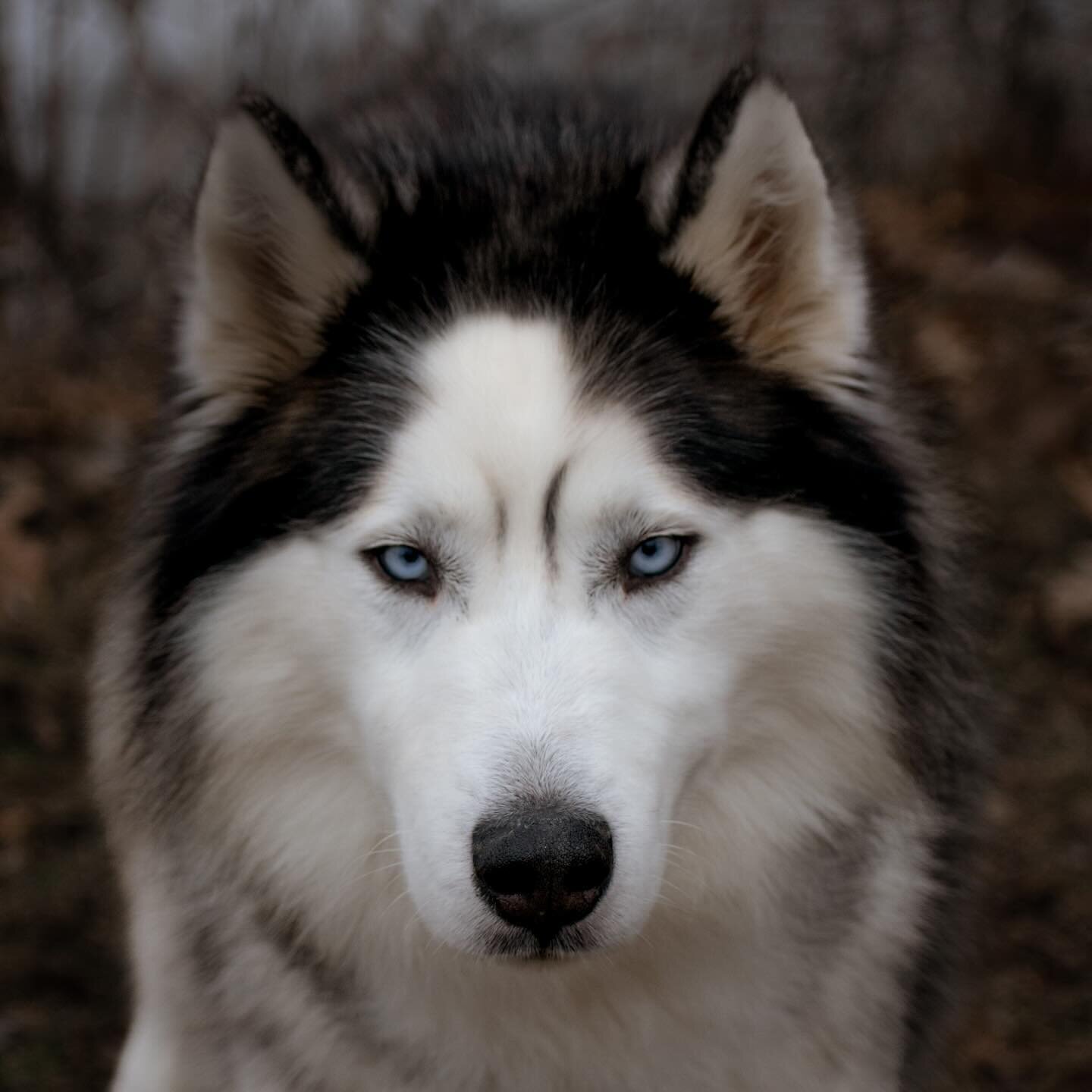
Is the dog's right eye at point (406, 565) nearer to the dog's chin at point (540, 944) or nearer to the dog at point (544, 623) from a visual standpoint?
the dog at point (544, 623)

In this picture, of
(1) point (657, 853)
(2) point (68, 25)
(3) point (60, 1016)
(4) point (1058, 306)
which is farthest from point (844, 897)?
(2) point (68, 25)

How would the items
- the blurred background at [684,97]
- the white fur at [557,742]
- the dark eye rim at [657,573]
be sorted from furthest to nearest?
the blurred background at [684,97]
the dark eye rim at [657,573]
the white fur at [557,742]

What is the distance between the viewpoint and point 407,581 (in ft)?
7.30

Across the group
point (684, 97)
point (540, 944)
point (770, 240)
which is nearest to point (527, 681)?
point (540, 944)

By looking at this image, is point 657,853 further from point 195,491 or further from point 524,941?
point 195,491

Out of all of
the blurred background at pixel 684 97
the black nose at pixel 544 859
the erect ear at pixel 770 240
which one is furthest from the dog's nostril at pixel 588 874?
the blurred background at pixel 684 97

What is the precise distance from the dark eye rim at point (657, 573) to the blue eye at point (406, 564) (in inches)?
11.8

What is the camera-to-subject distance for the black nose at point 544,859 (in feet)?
6.43

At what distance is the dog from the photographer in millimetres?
2115

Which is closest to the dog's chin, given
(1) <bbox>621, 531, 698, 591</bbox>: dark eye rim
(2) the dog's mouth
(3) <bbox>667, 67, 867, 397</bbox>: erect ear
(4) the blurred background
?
(2) the dog's mouth

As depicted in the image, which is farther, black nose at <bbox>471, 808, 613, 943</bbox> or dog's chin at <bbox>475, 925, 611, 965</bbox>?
dog's chin at <bbox>475, 925, 611, 965</bbox>

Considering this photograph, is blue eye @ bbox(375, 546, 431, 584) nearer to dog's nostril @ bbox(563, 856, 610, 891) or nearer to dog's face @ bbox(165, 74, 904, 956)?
dog's face @ bbox(165, 74, 904, 956)

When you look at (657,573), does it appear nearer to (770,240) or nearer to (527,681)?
(527,681)

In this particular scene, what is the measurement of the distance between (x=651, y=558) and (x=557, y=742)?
0.36 metres
